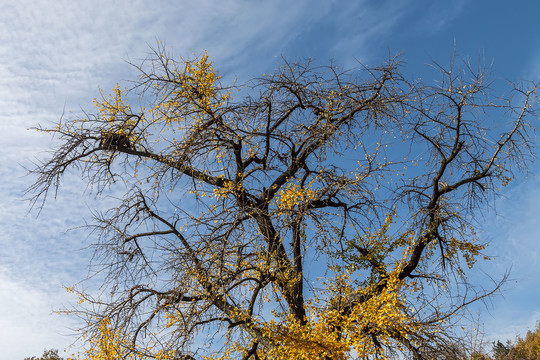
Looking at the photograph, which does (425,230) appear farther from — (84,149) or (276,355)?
(84,149)

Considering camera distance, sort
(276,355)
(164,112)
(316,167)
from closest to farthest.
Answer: (276,355)
(164,112)
(316,167)

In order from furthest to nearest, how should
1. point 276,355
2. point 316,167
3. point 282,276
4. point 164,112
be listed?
point 316,167 < point 164,112 < point 282,276 < point 276,355

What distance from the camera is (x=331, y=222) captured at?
Answer: 723cm

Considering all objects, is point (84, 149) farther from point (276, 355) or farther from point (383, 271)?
point (383, 271)

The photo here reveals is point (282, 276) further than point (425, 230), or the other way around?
point (425, 230)

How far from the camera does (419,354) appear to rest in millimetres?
7668

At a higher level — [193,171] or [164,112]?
[164,112]

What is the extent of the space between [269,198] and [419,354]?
3.89 m

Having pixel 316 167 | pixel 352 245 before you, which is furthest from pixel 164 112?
pixel 352 245

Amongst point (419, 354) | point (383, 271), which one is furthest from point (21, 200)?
A: point (419, 354)

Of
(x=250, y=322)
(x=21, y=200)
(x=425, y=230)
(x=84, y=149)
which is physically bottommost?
(x=250, y=322)

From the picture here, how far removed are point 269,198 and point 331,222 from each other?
1910 mm

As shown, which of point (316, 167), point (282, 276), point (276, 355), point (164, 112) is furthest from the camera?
point (316, 167)

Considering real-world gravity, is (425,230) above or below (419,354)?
above
